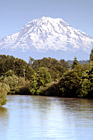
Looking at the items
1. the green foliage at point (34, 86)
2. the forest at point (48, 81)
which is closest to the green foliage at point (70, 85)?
the forest at point (48, 81)

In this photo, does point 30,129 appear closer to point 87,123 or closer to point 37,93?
point 87,123

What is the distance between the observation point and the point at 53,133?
20.7 m

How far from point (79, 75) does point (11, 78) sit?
18.1 m

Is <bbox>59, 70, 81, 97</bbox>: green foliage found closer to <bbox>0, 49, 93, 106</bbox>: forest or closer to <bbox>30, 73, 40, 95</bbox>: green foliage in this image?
<bbox>0, 49, 93, 106</bbox>: forest

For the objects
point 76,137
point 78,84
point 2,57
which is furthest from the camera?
point 2,57

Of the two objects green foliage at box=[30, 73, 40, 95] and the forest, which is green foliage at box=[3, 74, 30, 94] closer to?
the forest

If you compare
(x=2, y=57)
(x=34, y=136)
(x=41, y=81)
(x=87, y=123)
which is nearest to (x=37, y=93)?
(x=41, y=81)

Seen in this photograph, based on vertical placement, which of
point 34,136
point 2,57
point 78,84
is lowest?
point 34,136

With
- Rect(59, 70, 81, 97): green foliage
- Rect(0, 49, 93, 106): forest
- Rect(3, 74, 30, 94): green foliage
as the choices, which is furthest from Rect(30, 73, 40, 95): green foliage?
Rect(59, 70, 81, 97): green foliage

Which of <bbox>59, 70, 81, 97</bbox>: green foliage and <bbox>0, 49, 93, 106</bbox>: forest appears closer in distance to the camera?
<bbox>0, 49, 93, 106</bbox>: forest

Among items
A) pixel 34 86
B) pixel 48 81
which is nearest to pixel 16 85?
pixel 34 86

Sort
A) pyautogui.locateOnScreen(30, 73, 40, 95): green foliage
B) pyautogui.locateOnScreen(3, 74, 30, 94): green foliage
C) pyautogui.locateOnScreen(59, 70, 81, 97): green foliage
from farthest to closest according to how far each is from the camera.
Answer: pyautogui.locateOnScreen(3, 74, 30, 94): green foliage, pyautogui.locateOnScreen(30, 73, 40, 95): green foliage, pyautogui.locateOnScreen(59, 70, 81, 97): green foliage

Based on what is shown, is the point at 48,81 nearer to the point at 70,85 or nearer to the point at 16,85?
the point at 16,85

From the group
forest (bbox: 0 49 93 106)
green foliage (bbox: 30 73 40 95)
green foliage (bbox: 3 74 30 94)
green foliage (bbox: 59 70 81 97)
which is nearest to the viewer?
forest (bbox: 0 49 93 106)
